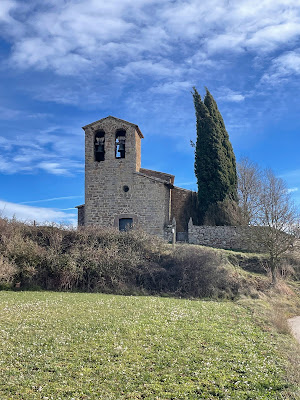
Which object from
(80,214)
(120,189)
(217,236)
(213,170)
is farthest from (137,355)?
(80,214)

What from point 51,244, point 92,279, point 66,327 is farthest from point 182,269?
point 66,327

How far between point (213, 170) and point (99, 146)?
35.3ft

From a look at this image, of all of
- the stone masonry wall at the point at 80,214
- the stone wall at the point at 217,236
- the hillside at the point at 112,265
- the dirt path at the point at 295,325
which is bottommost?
the dirt path at the point at 295,325

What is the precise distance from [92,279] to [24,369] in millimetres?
12527

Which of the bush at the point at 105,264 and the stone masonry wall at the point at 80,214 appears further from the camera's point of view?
the stone masonry wall at the point at 80,214

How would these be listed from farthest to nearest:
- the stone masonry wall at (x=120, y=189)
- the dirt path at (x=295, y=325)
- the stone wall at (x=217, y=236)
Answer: the stone masonry wall at (x=120, y=189)
the stone wall at (x=217, y=236)
the dirt path at (x=295, y=325)

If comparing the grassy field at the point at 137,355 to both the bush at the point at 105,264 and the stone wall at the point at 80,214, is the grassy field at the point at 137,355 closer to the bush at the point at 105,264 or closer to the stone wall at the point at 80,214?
the bush at the point at 105,264

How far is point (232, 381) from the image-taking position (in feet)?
21.6

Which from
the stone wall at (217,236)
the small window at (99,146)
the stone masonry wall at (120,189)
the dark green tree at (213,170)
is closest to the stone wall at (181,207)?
the dark green tree at (213,170)

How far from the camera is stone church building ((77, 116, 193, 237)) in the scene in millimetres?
30391

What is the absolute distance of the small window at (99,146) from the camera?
32.0 m

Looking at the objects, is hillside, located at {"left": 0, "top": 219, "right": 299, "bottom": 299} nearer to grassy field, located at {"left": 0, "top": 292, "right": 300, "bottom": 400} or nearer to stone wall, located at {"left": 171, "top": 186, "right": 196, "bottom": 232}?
grassy field, located at {"left": 0, "top": 292, "right": 300, "bottom": 400}

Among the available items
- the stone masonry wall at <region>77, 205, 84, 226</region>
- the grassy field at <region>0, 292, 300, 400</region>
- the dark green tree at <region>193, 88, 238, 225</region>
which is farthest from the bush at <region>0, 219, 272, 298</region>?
the stone masonry wall at <region>77, 205, 84, 226</region>

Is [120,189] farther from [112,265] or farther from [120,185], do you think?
[112,265]
